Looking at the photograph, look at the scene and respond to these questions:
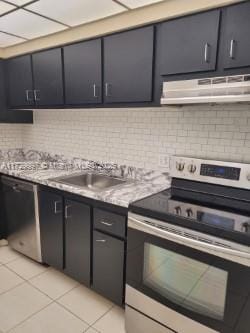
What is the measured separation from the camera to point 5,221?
276 cm

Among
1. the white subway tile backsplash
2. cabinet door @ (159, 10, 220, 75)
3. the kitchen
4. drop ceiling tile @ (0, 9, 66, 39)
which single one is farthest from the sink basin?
drop ceiling tile @ (0, 9, 66, 39)

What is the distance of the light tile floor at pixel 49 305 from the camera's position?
1.76 meters

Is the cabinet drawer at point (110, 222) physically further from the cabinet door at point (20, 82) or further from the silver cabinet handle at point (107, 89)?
the cabinet door at point (20, 82)

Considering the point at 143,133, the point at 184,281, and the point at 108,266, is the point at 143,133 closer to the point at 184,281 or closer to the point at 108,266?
the point at 108,266

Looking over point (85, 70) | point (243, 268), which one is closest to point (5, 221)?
point (85, 70)

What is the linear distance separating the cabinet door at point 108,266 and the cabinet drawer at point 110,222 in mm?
53

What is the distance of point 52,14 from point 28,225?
6.20ft

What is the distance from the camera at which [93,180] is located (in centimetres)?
254

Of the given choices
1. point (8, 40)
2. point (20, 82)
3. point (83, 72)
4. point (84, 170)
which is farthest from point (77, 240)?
point (8, 40)

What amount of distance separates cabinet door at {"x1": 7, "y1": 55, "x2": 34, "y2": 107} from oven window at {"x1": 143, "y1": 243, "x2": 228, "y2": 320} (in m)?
2.08

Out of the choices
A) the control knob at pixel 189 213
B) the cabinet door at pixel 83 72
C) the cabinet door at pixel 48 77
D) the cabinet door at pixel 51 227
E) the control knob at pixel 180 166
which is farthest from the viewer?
the cabinet door at pixel 48 77

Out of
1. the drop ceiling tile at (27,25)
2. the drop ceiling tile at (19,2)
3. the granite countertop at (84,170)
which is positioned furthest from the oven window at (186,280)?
the drop ceiling tile at (27,25)

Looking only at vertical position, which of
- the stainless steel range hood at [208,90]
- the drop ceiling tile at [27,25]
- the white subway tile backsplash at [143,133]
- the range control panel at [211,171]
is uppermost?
the drop ceiling tile at [27,25]

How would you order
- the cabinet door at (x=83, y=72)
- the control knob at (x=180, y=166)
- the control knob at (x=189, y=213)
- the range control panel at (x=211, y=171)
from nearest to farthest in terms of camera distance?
the control knob at (x=189, y=213)
the range control panel at (x=211, y=171)
the control knob at (x=180, y=166)
the cabinet door at (x=83, y=72)
